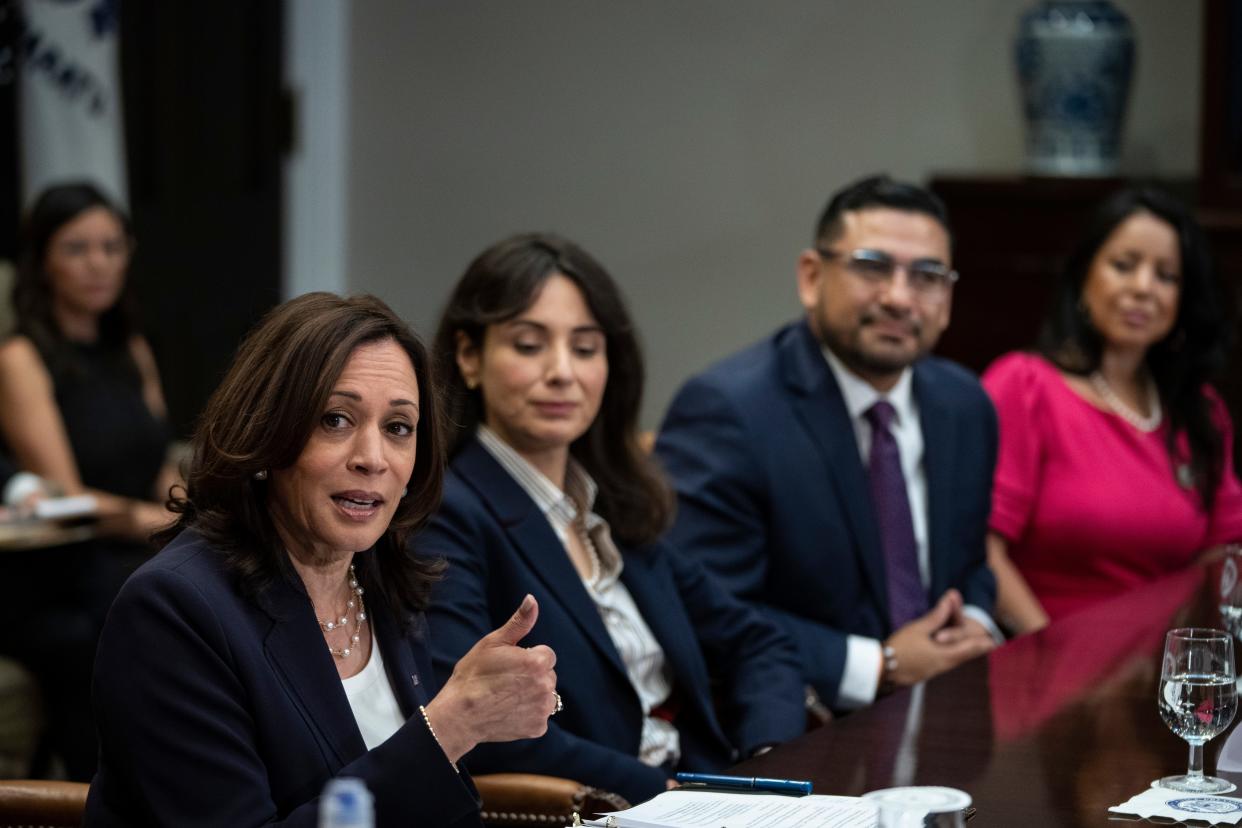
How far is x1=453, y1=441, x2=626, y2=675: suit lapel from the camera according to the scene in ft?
8.45

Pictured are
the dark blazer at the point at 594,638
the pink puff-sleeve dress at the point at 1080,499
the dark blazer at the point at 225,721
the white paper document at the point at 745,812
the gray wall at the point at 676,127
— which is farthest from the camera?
the gray wall at the point at 676,127

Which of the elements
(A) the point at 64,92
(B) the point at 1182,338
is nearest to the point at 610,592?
(B) the point at 1182,338

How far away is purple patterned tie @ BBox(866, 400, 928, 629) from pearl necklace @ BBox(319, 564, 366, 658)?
1430mm

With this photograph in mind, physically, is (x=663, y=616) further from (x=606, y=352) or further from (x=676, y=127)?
(x=676, y=127)

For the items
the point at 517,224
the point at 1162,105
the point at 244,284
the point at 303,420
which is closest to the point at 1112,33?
the point at 1162,105

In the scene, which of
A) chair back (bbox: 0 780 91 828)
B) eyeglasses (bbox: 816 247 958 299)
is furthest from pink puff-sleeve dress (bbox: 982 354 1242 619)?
chair back (bbox: 0 780 91 828)

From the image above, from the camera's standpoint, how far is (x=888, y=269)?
130 inches

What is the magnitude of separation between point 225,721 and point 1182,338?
2875mm

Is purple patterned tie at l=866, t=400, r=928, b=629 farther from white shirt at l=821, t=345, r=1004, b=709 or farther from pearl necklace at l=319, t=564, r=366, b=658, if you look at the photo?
pearl necklace at l=319, t=564, r=366, b=658

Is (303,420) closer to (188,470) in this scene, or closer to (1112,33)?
(188,470)

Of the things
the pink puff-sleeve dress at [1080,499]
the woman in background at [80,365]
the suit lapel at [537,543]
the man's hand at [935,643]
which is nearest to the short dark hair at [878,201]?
the pink puff-sleeve dress at [1080,499]

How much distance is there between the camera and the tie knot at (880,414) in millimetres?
3281

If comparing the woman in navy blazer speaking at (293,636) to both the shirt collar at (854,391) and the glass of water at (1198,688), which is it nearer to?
the glass of water at (1198,688)

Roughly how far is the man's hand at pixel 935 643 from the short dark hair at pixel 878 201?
0.73 meters
